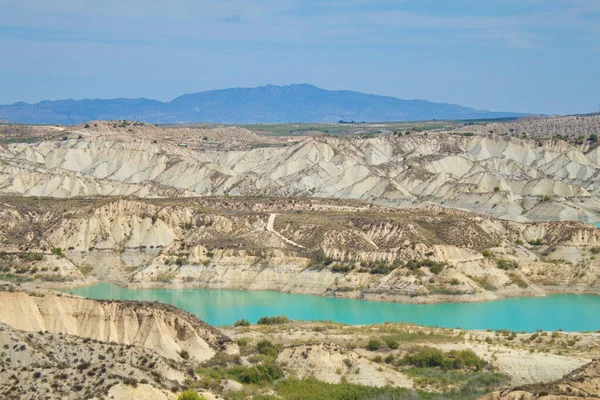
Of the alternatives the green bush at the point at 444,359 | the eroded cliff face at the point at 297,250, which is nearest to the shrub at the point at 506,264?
the eroded cliff face at the point at 297,250

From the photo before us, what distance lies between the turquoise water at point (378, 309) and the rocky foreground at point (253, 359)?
9.57 m

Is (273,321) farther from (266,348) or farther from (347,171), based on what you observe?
(347,171)

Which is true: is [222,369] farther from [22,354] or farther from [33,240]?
[33,240]

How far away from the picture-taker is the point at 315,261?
6231cm

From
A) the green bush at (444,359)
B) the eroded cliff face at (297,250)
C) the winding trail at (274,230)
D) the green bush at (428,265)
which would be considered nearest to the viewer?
the green bush at (444,359)

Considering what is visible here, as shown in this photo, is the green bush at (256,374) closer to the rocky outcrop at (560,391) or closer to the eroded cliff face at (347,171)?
the rocky outcrop at (560,391)

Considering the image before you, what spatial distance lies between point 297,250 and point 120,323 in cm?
2970

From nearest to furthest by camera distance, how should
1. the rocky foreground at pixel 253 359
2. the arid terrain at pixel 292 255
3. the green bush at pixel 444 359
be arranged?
the rocky foreground at pixel 253 359
the arid terrain at pixel 292 255
the green bush at pixel 444 359

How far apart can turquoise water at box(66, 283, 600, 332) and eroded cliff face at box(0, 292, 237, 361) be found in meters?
14.4

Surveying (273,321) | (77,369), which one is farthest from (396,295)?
(77,369)

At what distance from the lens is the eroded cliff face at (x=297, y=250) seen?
59562 mm

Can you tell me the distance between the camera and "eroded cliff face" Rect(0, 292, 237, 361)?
34.3m

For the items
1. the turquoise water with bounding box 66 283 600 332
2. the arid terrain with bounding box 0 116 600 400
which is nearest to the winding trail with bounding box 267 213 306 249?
the arid terrain with bounding box 0 116 600 400

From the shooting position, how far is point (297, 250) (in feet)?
212
